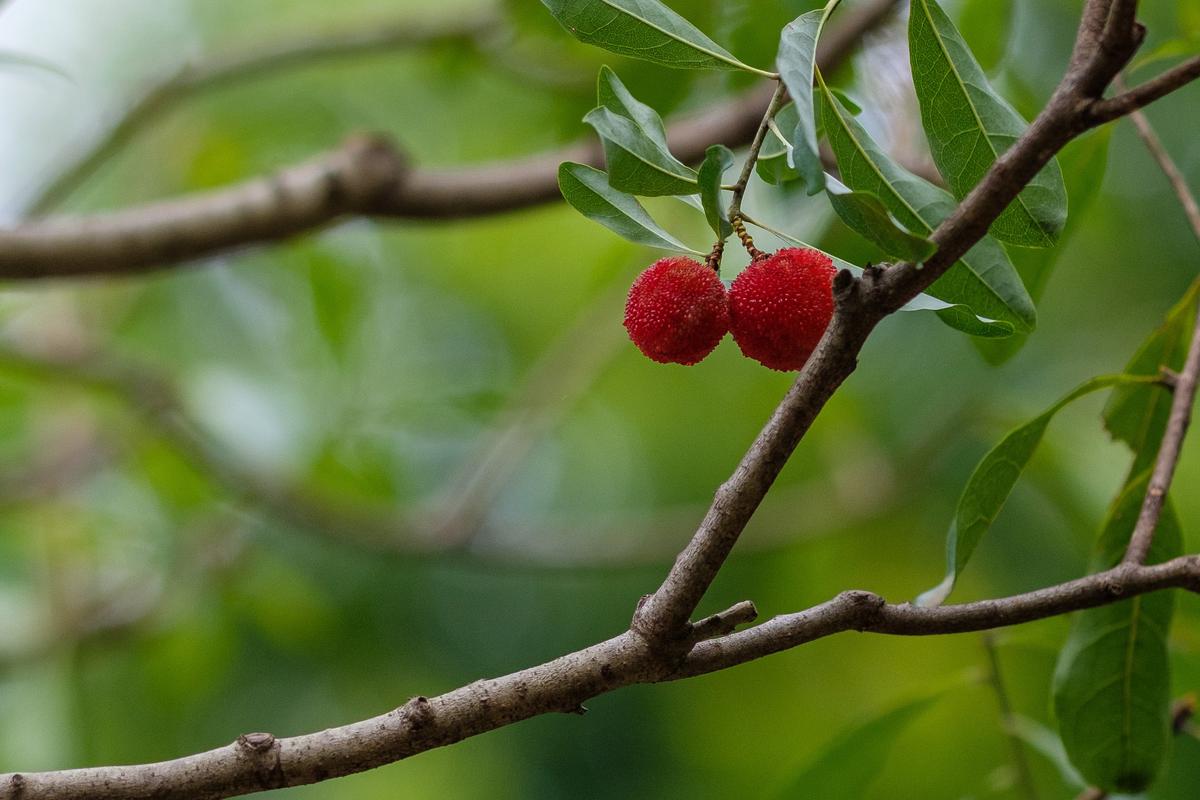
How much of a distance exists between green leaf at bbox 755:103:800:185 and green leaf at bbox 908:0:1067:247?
0.06 m

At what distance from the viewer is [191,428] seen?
5.51ft

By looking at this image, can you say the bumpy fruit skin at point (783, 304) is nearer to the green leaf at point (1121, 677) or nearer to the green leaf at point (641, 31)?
the green leaf at point (641, 31)

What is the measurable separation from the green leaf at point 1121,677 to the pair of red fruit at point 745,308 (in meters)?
0.34

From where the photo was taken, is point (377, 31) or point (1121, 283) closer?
point (377, 31)

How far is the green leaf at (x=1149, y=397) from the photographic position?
81cm

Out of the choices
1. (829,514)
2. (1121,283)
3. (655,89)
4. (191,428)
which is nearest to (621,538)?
Answer: (829,514)

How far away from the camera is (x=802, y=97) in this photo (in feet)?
1.41

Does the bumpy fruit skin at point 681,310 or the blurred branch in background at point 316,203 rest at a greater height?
the blurred branch in background at point 316,203

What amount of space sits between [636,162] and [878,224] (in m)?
0.12

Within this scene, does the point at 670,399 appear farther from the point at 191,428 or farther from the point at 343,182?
the point at 343,182

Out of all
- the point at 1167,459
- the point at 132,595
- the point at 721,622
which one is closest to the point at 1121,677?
the point at 1167,459

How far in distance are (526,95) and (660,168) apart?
1.87 m

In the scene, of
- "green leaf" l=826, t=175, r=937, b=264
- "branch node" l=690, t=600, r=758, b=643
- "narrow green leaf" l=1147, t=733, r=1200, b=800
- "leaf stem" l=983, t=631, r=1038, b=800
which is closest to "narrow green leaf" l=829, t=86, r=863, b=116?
"green leaf" l=826, t=175, r=937, b=264

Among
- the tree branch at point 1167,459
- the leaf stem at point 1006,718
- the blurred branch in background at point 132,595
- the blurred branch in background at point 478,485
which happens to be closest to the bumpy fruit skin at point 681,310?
the tree branch at point 1167,459
